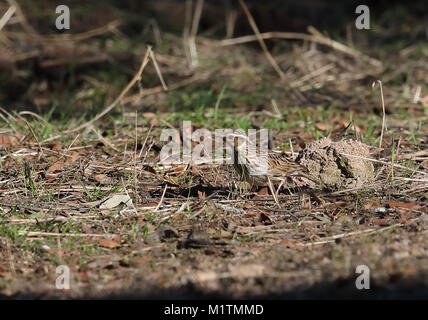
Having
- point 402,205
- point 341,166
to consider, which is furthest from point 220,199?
point 402,205

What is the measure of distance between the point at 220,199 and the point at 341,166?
963mm

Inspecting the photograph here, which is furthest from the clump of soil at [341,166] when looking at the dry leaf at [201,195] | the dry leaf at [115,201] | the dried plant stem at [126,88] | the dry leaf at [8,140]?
the dry leaf at [8,140]

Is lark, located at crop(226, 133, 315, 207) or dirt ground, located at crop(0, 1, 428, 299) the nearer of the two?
dirt ground, located at crop(0, 1, 428, 299)

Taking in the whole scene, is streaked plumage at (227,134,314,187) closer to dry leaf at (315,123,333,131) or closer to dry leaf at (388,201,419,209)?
dry leaf at (388,201,419,209)

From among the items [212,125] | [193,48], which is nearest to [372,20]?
[193,48]

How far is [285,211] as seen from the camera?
15.4 feet

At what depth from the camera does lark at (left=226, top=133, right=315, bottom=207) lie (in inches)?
191

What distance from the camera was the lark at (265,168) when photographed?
4848mm

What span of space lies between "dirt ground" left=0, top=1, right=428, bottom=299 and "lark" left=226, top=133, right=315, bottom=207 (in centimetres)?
13

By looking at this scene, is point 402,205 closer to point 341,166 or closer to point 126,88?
point 341,166

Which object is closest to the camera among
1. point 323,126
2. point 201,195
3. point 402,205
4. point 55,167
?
point 402,205

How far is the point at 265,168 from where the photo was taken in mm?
4855

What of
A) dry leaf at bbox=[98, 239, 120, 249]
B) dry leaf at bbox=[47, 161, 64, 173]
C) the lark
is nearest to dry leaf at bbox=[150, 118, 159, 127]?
dry leaf at bbox=[47, 161, 64, 173]
